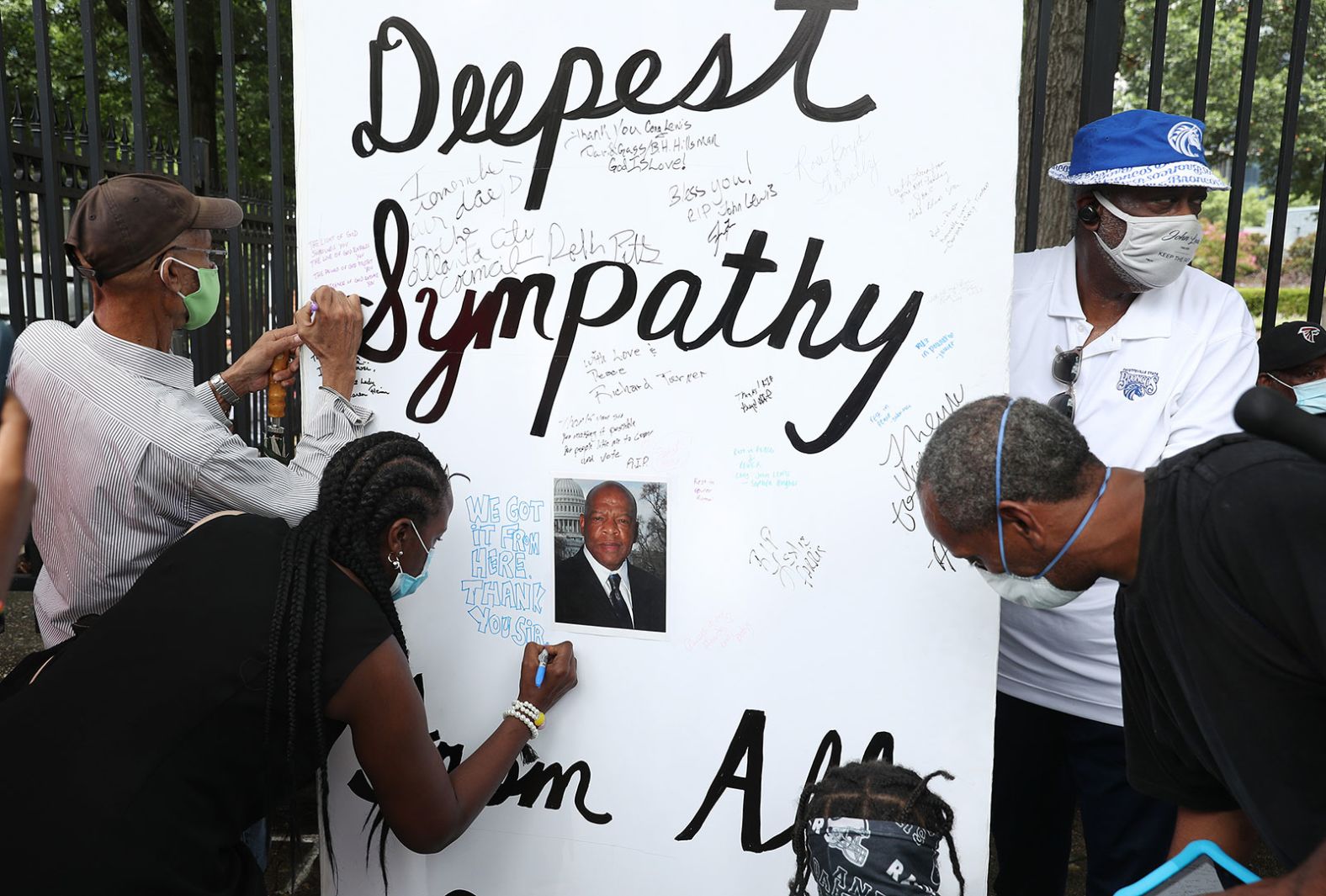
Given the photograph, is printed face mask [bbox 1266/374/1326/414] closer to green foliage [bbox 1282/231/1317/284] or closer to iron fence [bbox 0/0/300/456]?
iron fence [bbox 0/0/300/456]

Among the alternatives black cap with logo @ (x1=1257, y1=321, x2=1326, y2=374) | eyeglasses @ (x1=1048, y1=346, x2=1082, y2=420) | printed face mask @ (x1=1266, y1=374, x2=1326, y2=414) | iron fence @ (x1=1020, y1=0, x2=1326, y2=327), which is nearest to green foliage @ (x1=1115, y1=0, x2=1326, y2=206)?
black cap with logo @ (x1=1257, y1=321, x2=1326, y2=374)

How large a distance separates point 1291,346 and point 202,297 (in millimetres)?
3116

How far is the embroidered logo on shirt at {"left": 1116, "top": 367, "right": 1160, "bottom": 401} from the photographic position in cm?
219

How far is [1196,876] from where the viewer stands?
4.83 feet

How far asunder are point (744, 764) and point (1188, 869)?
96 centimetres

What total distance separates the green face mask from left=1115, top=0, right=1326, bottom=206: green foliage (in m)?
10.2

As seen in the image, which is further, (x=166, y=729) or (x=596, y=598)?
(x=596, y=598)

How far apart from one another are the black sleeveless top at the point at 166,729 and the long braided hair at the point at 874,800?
2.79 feet

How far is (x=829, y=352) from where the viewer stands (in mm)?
2115

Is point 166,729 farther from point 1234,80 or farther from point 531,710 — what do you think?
point 1234,80

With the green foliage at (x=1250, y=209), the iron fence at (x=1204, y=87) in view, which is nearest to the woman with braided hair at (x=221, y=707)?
the iron fence at (x=1204, y=87)

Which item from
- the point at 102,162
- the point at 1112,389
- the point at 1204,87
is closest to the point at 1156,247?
the point at 1112,389

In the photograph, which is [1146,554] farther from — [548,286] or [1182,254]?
[548,286]

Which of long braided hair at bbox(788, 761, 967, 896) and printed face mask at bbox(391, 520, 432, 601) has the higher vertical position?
printed face mask at bbox(391, 520, 432, 601)
